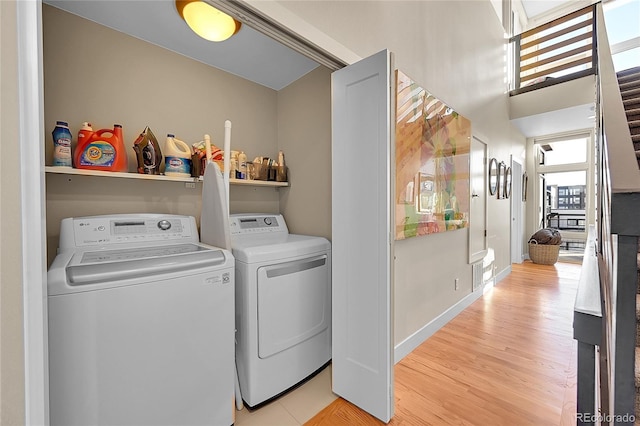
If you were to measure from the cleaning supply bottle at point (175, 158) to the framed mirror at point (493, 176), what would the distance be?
386cm

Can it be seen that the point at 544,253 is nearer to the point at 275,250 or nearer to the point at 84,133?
the point at 275,250

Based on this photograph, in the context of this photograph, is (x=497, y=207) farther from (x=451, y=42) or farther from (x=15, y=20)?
(x=15, y=20)

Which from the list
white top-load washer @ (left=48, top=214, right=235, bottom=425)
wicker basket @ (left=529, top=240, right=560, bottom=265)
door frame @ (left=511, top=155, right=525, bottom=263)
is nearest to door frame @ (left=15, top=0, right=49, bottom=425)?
white top-load washer @ (left=48, top=214, right=235, bottom=425)

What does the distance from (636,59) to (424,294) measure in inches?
249

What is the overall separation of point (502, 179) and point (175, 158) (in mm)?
4637

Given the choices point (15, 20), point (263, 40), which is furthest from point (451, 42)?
point (15, 20)

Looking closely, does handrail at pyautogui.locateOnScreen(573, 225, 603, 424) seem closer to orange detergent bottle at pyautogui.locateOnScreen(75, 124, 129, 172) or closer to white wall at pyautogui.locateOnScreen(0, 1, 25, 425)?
white wall at pyautogui.locateOnScreen(0, 1, 25, 425)

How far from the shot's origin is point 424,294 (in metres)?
2.33

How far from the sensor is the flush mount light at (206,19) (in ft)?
4.88

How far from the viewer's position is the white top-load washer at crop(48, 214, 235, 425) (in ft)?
3.16

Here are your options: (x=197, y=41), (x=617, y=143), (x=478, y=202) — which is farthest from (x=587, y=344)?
(x=478, y=202)

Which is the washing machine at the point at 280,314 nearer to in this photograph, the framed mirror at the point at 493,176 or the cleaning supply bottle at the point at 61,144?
the cleaning supply bottle at the point at 61,144

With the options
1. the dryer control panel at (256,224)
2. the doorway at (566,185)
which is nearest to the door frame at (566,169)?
the doorway at (566,185)

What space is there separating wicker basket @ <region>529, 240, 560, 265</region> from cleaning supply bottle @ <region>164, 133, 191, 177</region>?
20.5 feet
